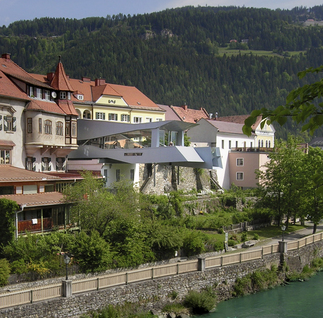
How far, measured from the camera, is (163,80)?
131m

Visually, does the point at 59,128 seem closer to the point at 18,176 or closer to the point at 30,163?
the point at 30,163

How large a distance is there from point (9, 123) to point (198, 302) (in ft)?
57.8

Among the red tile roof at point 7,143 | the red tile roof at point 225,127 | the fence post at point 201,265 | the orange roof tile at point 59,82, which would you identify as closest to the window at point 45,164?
the red tile roof at point 7,143

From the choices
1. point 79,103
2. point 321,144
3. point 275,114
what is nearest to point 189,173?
point 79,103

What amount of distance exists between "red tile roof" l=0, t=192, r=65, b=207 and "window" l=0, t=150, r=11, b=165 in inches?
189

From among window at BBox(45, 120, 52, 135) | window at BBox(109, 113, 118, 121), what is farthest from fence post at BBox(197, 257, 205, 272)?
window at BBox(109, 113, 118, 121)

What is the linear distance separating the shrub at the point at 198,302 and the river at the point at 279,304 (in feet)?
1.25

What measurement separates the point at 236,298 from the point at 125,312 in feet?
25.1

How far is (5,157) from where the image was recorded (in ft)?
104

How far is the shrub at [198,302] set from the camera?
79.6 feet

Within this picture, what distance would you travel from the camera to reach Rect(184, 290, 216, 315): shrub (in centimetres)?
2425

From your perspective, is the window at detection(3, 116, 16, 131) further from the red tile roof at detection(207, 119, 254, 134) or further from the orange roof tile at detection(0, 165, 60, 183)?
the red tile roof at detection(207, 119, 254, 134)

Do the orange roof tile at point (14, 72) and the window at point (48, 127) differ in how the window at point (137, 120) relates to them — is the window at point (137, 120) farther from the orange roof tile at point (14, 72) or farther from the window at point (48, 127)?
the window at point (48, 127)

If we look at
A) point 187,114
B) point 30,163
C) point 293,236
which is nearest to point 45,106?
point 30,163
